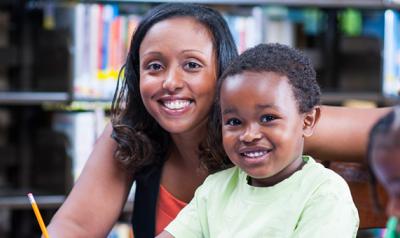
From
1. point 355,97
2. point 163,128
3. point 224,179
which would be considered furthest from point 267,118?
point 355,97

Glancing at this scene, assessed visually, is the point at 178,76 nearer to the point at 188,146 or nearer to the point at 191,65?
the point at 191,65

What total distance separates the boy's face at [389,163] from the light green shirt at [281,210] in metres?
0.48

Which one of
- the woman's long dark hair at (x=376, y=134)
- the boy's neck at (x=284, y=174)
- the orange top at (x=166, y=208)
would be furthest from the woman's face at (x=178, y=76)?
the woman's long dark hair at (x=376, y=134)

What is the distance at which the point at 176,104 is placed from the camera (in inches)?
43.6

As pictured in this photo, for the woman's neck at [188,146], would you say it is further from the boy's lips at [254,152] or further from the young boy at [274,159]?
the boy's lips at [254,152]

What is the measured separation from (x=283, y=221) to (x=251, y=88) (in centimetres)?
15

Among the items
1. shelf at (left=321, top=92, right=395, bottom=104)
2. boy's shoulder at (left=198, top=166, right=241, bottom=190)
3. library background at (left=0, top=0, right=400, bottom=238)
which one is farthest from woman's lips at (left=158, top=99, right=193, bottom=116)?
shelf at (left=321, top=92, right=395, bottom=104)

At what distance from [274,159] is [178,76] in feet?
1.24

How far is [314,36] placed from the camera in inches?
130

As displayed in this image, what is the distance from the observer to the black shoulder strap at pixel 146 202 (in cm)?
124

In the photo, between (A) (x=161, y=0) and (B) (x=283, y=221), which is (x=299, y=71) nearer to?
(B) (x=283, y=221)

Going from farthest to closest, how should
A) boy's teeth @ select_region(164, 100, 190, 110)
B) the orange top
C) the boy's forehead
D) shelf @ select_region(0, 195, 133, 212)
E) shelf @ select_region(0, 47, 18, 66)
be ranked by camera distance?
shelf @ select_region(0, 47, 18, 66) < shelf @ select_region(0, 195, 133, 212) < the orange top < boy's teeth @ select_region(164, 100, 190, 110) < the boy's forehead

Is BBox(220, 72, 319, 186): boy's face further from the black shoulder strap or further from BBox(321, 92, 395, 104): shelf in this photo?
BBox(321, 92, 395, 104): shelf

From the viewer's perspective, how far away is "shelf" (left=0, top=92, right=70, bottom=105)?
2.98 metres
